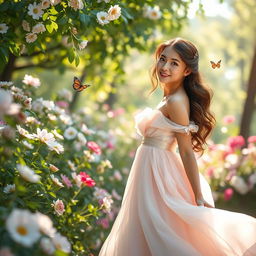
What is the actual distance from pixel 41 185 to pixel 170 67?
1147 mm

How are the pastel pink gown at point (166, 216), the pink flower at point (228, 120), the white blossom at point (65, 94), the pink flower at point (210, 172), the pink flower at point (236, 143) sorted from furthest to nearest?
1. the pink flower at point (228, 120)
2. the pink flower at point (236, 143)
3. the pink flower at point (210, 172)
4. the white blossom at point (65, 94)
5. the pastel pink gown at point (166, 216)

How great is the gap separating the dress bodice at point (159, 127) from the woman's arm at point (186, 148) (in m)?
0.04

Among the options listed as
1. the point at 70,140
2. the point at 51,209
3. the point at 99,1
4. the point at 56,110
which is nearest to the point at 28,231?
the point at 51,209

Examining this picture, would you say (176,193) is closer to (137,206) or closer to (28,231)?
(137,206)

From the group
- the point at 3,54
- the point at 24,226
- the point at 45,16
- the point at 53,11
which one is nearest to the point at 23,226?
the point at 24,226

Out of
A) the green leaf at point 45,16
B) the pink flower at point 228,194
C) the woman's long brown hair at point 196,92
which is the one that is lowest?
the pink flower at point 228,194

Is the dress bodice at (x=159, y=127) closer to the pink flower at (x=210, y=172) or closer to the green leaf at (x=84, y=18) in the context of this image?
the green leaf at (x=84, y=18)

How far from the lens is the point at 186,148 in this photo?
2.60m

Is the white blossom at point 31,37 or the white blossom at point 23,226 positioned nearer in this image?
the white blossom at point 23,226

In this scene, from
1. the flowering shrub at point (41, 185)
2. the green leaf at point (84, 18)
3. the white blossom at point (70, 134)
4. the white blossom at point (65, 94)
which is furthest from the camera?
the white blossom at point (65, 94)

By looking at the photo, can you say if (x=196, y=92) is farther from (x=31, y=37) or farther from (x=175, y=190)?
(x=31, y=37)

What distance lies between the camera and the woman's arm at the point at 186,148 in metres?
2.57

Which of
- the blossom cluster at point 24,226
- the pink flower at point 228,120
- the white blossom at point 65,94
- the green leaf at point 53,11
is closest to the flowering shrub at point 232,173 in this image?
the pink flower at point 228,120

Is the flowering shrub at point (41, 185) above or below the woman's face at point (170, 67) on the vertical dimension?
below
